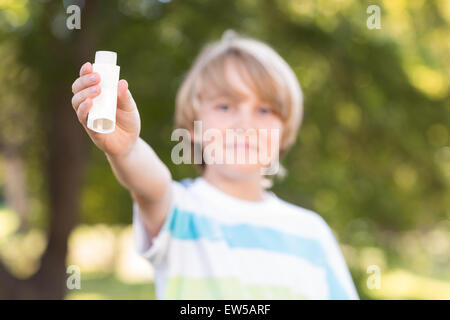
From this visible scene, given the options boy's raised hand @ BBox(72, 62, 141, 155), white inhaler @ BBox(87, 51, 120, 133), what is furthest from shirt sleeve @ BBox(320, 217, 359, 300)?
white inhaler @ BBox(87, 51, 120, 133)

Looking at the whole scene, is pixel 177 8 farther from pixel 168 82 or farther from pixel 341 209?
pixel 341 209

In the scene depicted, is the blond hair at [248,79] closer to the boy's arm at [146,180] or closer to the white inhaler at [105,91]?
the boy's arm at [146,180]

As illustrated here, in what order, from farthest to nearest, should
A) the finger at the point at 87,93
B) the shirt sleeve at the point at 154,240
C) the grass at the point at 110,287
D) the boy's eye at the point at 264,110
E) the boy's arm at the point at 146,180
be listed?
1. the grass at the point at 110,287
2. the boy's eye at the point at 264,110
3. the shirt sleeve at the point at 154,240
4. the boy's arm at the point at 146,180
5. the finger at the point at 87,93

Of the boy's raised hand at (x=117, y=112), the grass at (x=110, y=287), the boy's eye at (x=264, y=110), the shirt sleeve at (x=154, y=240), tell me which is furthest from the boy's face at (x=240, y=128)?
the grass at (x=110, y=287)

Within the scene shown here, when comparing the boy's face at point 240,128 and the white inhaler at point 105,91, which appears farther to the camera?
the boy's face at point 240,128

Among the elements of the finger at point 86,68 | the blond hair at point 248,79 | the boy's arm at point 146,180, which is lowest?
the boy's arm at point 146,180

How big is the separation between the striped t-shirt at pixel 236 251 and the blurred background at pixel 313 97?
2.31 meters

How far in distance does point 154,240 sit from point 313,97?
10.8 feet

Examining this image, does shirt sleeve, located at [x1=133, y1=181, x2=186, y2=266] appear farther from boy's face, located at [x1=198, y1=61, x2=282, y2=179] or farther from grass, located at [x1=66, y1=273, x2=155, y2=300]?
grass, located at [x1=66, y1=273, x2=155, y2=300]

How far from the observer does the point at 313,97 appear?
4.75m

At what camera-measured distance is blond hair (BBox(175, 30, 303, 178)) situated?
1925 millimetres

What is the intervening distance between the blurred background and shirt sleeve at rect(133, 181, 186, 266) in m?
2.49

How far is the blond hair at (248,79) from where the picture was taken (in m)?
1.92
